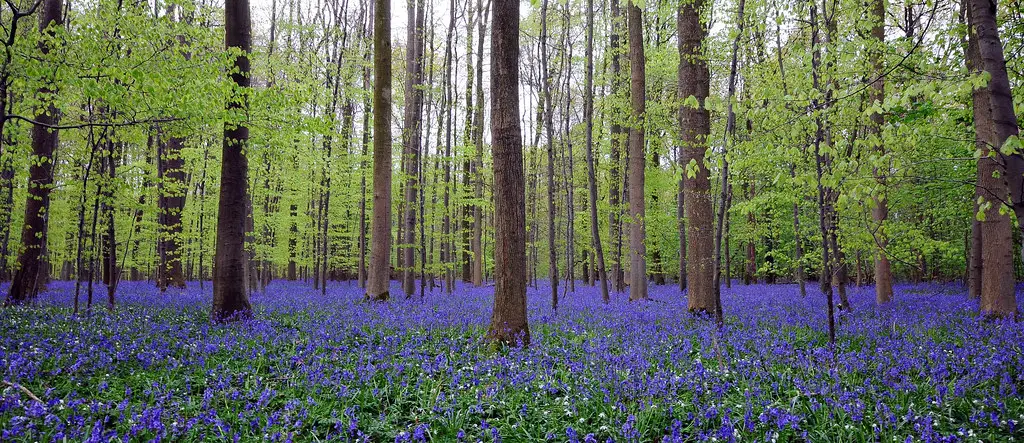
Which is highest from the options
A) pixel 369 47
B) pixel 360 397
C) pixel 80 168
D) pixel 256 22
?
pixel 256 22

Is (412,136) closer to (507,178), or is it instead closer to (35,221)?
(35,221)

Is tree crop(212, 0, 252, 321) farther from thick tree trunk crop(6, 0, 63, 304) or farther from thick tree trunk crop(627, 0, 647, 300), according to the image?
thick tree trunk crop(627, 0, 647, 300)

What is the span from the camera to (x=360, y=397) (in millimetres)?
4930

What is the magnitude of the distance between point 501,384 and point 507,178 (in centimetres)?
282

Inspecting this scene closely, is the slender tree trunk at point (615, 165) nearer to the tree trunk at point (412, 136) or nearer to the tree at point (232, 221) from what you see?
the tree trunk at point (412, 136)

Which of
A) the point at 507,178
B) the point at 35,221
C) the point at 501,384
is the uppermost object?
the point at 507,178

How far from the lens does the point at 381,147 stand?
43.1 ft

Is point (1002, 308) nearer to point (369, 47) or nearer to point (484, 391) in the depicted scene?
point (484, 391)

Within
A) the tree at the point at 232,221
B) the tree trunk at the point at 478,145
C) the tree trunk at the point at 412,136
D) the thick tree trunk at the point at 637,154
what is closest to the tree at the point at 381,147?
the tree trunk at the point at 412,136

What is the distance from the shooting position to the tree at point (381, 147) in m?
13.1

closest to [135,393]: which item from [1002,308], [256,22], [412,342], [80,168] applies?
[412,342]

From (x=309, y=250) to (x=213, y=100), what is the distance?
2131 cm

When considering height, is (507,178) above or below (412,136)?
below

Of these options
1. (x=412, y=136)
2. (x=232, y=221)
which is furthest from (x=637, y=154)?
(x=232, y=221)
